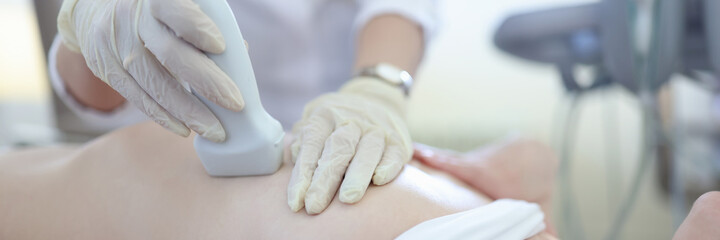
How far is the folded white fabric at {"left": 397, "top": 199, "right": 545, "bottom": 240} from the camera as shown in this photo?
565mm

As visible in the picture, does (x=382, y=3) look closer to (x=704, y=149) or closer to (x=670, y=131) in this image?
(x=670, y=131)

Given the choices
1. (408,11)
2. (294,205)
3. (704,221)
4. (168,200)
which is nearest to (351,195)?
(294,205)

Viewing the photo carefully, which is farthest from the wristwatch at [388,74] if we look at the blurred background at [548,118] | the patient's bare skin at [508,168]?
the blurred background at [548,118]

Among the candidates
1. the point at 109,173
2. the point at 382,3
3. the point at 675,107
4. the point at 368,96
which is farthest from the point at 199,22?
the point at 675,107

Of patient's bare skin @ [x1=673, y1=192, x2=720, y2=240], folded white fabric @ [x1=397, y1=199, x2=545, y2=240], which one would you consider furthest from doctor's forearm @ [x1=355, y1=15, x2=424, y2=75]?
patient's bare skin @ [x1=673, y1=192, x2=720, y2=240]

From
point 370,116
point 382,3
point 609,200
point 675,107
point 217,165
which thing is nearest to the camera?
point 217,165

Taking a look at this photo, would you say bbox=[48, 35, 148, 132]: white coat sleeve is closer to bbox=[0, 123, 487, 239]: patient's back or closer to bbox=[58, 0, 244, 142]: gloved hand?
bbox=[0, 123, 487, 239]: patient's back

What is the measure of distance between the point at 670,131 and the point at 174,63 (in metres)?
1.46

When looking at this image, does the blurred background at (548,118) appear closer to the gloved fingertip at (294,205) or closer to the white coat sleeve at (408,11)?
the white coat sleeve at (408,11)

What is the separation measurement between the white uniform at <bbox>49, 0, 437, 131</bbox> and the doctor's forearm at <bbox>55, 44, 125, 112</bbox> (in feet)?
0.07

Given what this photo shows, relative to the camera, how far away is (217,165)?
0.68 m

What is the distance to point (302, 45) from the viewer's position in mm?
1348

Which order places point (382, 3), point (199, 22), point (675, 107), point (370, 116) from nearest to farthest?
point (199, 22), point (370, 116), point (382, 3), point (675, 107)

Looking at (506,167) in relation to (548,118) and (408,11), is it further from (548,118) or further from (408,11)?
(548,118)
